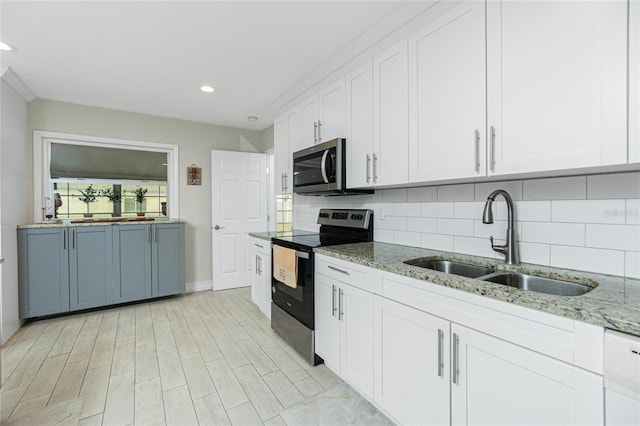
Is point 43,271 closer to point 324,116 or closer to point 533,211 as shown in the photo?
point 324,116

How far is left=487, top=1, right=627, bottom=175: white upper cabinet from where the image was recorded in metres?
1.03

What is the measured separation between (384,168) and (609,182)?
1.12 m

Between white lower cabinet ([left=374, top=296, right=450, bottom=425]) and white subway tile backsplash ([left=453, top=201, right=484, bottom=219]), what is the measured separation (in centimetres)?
76

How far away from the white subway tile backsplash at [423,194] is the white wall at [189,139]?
3197 mm

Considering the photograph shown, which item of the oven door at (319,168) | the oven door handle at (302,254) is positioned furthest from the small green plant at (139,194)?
the oven door handle at (302,254)

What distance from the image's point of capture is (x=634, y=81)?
3.23 feet

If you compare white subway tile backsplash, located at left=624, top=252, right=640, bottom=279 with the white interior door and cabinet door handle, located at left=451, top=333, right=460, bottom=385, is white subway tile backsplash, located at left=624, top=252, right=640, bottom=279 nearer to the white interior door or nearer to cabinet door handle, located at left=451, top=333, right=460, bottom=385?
cabinet door handle, located at left=451, top=333, right=460, bottom=385

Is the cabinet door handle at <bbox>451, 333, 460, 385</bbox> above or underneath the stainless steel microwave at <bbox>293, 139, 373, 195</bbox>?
underneath

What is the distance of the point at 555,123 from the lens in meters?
1.18

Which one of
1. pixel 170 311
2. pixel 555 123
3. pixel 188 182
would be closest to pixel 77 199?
pixel 188 182

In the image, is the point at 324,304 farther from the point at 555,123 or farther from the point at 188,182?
the point at 188,182

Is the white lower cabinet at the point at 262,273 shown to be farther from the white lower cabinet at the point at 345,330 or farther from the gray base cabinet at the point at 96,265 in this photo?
the gray base cabinet at the point at 96,265

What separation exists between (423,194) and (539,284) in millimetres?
900

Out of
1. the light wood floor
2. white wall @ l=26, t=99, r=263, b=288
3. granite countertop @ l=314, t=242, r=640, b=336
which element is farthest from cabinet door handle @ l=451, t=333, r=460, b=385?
white wall @ l=26, t=99, r=263, b=288
